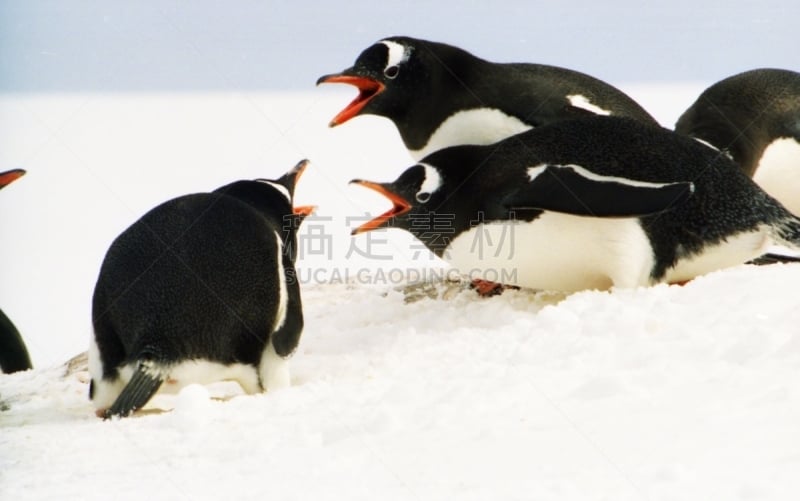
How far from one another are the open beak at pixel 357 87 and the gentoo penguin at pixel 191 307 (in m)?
0.69

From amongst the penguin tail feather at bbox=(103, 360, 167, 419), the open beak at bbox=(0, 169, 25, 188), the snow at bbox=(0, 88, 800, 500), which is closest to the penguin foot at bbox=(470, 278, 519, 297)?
the snow at bbox=(0, 88, 800, 500)

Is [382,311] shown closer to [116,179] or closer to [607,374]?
[607,374]

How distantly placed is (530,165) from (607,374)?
3.07ft

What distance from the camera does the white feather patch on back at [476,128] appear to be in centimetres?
292

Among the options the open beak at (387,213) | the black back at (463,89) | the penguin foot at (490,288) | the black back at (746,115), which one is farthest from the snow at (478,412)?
the black back at (746,115)

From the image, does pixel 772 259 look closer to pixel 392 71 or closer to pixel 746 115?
pixel 746 115

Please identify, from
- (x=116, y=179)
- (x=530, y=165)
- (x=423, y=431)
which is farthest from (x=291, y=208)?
(x=116, y=179)

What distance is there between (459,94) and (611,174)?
0.66 metres

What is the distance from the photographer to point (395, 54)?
303 centimetres

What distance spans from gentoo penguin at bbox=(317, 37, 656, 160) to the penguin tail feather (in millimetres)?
1156

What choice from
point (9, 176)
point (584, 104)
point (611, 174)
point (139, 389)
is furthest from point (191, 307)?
point (584, 104)

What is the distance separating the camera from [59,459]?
1.69 m

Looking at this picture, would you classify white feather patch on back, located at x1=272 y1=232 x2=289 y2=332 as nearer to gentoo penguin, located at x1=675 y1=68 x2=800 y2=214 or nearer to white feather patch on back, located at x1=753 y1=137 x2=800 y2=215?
gentoo penguin, located at x1=675 y1=68 x2=800 y2=214

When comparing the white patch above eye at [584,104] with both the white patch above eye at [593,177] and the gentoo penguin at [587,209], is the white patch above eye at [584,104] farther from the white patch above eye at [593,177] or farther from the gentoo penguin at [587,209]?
the white patch above eye at [593,177]
